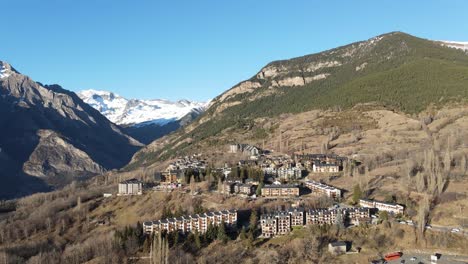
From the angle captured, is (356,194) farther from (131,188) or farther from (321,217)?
(131,188)

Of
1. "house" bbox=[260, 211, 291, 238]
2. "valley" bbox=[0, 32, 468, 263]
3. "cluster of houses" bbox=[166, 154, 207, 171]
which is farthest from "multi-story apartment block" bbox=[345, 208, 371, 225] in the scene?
"cluster of houses" bbox=[166, 154, 207, 171]

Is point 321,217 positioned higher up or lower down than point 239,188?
lower down

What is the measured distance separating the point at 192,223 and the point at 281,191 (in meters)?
25.3

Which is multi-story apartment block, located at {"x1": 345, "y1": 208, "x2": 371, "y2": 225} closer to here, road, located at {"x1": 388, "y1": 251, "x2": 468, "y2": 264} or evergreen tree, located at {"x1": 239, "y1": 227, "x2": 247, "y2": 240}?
road, located at {"x1": 388, "y1": 251, "x2": 468, "y2": 264}

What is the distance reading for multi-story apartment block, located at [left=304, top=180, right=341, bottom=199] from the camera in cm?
9919

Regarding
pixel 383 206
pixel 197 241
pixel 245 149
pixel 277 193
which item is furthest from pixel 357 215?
pixel 245 149

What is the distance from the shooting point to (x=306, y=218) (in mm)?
85000

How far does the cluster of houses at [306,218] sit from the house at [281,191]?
16535 mm

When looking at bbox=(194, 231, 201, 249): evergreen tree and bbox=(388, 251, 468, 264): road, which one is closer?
bbox=(388, 251, 468, 264): road

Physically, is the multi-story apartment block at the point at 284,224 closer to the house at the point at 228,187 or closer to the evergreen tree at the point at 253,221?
the evergreen tree at the point at 253,221

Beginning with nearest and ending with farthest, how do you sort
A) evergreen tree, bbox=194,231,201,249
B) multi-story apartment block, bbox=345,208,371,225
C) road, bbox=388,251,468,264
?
road, bbox=388,251,468,264 → evergreen tree, bbox=194,231,201,249 → multi-story apartment block, bbox=345,208,371,225

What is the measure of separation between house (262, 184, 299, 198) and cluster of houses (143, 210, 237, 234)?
18418 mm

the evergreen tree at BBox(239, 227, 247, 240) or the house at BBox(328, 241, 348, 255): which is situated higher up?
the evergreen tree at BBox(239, 227, 247, 240)

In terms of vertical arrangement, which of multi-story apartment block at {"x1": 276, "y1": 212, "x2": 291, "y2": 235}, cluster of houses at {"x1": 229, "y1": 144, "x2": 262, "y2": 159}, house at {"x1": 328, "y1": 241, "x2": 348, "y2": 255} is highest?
cluster of houses at {"x1": 229, "y1": 144, "x2": 262, "y2": 159}
